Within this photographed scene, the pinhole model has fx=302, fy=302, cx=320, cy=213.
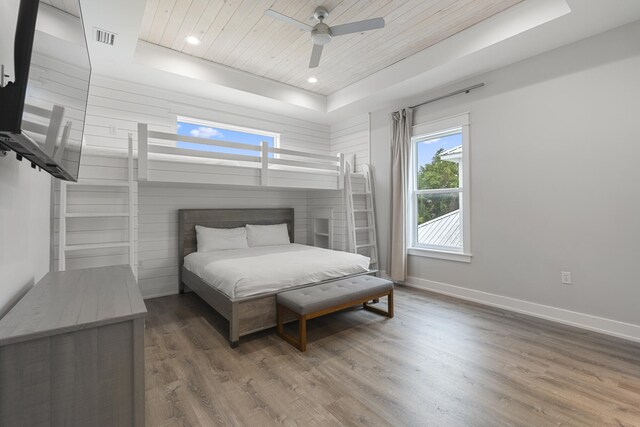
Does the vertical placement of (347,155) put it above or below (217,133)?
below

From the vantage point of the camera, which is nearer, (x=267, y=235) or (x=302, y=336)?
(x=302, y=336)

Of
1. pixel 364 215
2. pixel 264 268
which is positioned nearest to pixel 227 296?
pixel 264 268

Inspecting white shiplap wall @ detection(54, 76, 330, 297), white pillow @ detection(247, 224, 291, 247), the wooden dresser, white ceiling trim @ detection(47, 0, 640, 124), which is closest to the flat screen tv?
white ceiling trim @ detection(47, 0, 640, 124)

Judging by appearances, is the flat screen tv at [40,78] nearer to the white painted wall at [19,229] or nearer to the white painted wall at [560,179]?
the white painted wall at [19,229]

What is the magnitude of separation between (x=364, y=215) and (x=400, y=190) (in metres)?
0.72

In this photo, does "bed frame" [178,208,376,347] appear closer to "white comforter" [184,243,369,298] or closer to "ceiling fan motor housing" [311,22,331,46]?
"white comforter" [184,243,369,298]

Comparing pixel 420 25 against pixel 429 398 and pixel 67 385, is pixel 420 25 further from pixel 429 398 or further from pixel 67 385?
pixel 67 385

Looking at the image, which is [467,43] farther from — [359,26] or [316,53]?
[316,53]

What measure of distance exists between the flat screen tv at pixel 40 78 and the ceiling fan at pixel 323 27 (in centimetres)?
153

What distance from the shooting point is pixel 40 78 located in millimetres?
907

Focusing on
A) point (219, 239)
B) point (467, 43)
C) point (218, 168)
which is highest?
point (467, 43)

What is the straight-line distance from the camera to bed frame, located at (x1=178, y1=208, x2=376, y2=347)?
249 cm

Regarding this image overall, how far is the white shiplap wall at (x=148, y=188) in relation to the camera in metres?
2.95

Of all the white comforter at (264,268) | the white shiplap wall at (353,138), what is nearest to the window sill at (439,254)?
the white comforter at (264,268)
